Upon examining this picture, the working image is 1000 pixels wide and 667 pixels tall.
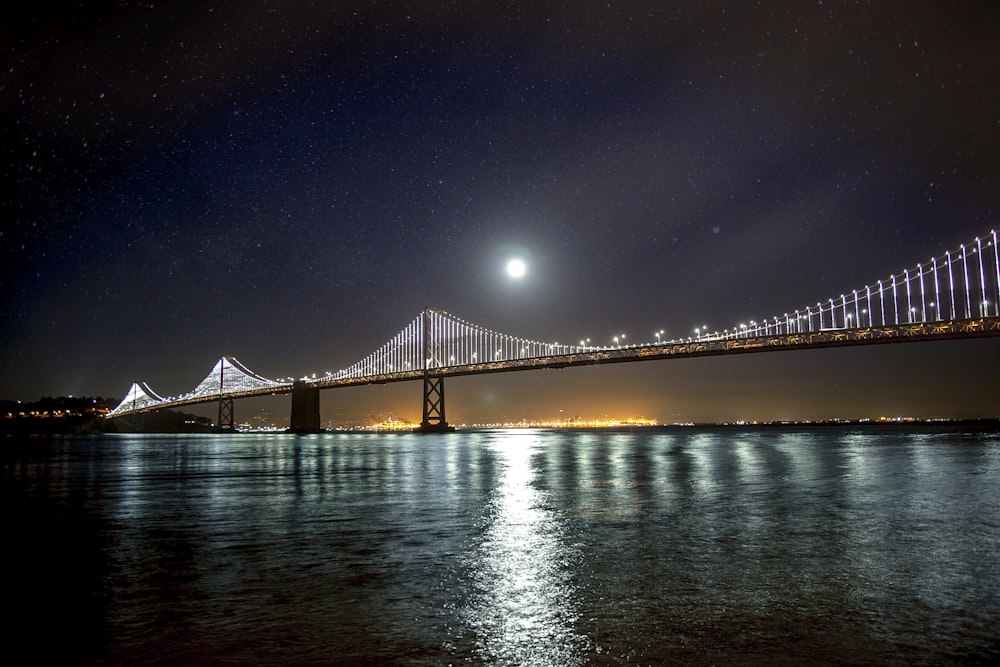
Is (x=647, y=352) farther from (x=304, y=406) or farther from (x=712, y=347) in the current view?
Result: (x=304, y=406)

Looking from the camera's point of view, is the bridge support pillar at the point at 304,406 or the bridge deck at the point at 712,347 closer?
the bridge deck at the point at 712,347

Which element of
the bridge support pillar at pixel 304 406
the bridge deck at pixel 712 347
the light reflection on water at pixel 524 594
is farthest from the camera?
the bridge support pillar at pixel 304 406

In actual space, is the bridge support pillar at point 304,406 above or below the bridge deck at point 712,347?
below

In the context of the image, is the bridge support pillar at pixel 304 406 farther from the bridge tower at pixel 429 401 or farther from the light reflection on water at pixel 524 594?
the light reflection on water at pixel 524 594

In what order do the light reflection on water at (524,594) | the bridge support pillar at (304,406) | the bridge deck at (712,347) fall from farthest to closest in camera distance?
the bridge support pillar at (304,406) < the bridge deck at (712,347) < the light reflection on water at (524,594)

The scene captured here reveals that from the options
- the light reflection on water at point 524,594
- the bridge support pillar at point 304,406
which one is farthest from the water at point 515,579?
the bridge support pillar at point 304,406

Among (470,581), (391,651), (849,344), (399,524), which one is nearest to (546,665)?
(391,651)

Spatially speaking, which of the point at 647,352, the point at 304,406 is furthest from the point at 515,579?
the point at 304,406
